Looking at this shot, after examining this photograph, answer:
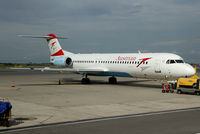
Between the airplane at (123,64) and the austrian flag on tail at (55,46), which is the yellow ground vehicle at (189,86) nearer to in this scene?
the airplane at (123,64)

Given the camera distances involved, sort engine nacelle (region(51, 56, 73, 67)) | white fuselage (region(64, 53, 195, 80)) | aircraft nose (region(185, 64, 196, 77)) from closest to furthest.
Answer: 1. aircraft nose (region(185, 64, 196, 77))
2. white fuselage (region(64, 53, 195, 80))
3. engine nacelle (region(51, 56, 73, 67))

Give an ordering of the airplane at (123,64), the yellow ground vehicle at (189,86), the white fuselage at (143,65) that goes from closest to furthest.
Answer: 1. the yellow ground vehicle at (189,86)
2. the white fuselage at (143,65)
3. the airplane at (123,64)

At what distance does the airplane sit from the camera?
20047 mm

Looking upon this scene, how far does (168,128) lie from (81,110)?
13.6 ft

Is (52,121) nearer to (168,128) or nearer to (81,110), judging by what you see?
(81,110)

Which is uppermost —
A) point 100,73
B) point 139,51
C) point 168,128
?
point 139,51

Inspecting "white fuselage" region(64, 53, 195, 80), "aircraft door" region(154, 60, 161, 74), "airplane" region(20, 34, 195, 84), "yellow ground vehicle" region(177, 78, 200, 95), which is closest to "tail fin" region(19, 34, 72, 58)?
"airplane" region(20, 34, 195, 84)

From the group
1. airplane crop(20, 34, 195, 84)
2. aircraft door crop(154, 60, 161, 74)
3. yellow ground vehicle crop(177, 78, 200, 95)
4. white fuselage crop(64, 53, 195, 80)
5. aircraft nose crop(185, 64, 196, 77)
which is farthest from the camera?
aircraft door crop(154, 60, 161, 74)

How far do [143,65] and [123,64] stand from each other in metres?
2.34

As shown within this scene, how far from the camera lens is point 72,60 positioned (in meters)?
30.1

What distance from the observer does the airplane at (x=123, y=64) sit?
20.0 metres

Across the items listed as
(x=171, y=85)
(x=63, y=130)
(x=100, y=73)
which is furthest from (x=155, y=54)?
(x=63, y=130)

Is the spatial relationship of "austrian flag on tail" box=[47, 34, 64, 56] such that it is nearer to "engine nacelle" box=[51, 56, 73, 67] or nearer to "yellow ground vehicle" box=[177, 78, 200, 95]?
"engine nacelle" box=[51, 56, 73, 67]

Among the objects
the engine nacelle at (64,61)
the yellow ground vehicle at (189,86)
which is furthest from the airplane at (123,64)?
the yellow ground vehicle at (189,86)
